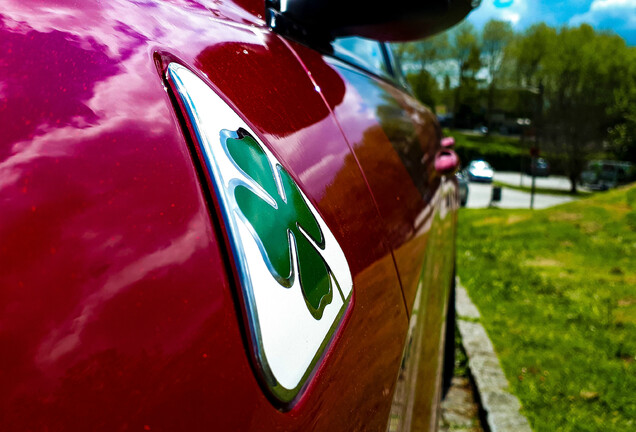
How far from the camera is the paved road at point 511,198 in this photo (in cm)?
3173

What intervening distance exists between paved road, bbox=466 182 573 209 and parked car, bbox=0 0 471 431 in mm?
29855

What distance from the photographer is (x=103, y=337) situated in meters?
0.46

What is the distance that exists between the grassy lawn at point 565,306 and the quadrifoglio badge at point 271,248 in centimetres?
270

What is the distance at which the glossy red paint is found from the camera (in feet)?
1.43

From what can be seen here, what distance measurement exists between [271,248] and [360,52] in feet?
4.27

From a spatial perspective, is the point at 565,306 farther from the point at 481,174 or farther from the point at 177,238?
the point at 481,174

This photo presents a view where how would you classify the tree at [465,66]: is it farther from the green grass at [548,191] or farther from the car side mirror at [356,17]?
the car side mirror at [356,17]

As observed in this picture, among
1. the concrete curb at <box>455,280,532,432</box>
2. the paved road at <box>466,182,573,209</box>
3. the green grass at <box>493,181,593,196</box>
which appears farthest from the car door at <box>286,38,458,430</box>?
the green grass at <box>493,181,593,196</box>

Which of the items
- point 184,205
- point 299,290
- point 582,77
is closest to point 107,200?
point 184,205

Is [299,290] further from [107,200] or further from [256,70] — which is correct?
[256,70]

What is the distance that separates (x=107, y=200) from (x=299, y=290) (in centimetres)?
23

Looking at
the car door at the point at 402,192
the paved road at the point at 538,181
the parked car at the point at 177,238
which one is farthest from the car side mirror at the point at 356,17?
the paved road at the point at 538,181

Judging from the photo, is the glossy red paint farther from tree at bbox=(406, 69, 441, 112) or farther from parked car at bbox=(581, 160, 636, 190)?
parked car at bbox=(581, 160, 636, 190)

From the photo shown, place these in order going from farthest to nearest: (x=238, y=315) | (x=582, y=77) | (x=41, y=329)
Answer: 1. (x=582, y=77)
2. (x=238, y=315)
3. (x=41, y=329)
